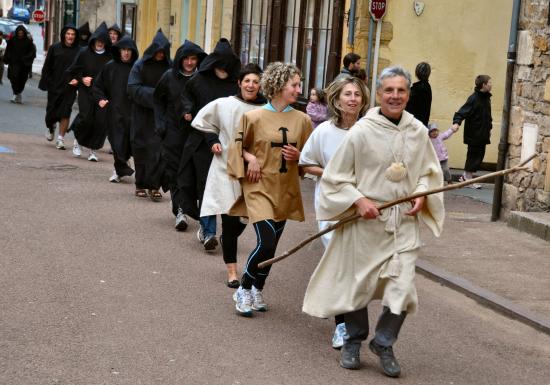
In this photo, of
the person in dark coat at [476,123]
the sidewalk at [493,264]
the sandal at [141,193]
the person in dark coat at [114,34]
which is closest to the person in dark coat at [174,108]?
the sandal at [141,193]

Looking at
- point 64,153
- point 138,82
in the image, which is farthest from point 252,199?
point 64,153

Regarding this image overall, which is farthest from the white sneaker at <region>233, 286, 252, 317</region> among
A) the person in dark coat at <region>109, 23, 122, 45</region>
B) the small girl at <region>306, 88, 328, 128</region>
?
the person in dark coat at <region>109, 23, 122, 45</region>

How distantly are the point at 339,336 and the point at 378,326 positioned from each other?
0.60 metres

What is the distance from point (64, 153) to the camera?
1819 centimetres

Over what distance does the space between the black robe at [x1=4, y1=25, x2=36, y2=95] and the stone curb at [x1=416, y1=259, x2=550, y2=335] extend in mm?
18808

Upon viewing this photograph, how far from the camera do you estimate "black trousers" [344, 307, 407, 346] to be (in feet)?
22.0

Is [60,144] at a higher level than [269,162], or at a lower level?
lower

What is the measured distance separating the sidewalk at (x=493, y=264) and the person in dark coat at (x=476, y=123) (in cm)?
314

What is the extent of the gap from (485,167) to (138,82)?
24.2 feet

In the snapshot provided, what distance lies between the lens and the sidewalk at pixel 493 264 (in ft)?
29.8

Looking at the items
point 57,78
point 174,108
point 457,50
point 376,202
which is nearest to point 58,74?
point 57,78

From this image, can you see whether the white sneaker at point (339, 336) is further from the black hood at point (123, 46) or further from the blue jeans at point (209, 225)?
the black hood at point (123, 46)

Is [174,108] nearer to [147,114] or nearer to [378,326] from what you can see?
[147,114]

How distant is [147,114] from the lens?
45.3 ft
